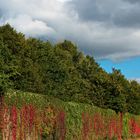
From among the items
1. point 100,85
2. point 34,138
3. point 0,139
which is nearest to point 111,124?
point 100,85

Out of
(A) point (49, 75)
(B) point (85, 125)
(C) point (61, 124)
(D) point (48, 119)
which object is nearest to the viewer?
(D) point (48, 119)

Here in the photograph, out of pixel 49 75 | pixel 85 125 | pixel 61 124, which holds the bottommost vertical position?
pixel 61 124

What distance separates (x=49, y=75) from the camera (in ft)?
118

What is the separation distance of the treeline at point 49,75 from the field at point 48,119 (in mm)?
1112

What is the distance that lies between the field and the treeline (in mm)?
1112

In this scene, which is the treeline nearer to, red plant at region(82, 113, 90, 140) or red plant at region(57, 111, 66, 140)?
red plant at region(82, 113, 90, 140)

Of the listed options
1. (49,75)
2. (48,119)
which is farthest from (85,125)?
(48,119)

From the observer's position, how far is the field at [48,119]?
23559 millimetres

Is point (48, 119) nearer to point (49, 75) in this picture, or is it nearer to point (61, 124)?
point (61, 124)

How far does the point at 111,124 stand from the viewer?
46.3 metres

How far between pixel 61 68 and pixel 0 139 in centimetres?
1577

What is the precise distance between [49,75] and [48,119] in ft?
25.7

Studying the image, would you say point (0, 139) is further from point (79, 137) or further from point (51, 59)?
point (51, 59)

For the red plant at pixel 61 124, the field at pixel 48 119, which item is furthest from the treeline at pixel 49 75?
the red plant at pixel 61 124
